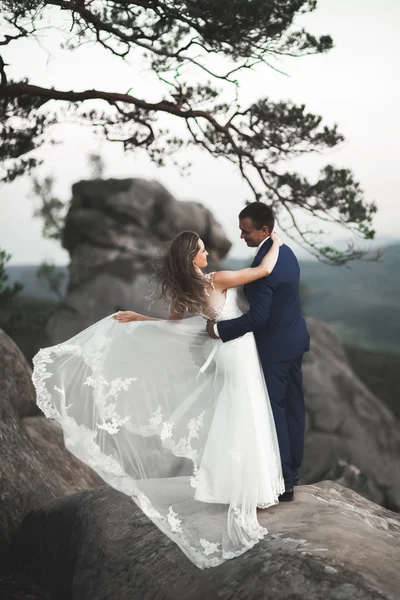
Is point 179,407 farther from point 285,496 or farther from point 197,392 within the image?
point 285,496

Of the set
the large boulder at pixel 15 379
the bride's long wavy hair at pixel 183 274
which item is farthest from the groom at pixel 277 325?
the large boulder at pixel 15 379

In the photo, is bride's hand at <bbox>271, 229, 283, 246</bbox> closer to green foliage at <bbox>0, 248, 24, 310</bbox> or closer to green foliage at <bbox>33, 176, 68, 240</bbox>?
green foliage at <bbox>0, 248, 24, 310</bbox>

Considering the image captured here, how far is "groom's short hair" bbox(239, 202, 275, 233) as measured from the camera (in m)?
4.90

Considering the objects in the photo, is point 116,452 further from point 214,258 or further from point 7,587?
point 214,258

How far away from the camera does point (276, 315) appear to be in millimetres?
4953

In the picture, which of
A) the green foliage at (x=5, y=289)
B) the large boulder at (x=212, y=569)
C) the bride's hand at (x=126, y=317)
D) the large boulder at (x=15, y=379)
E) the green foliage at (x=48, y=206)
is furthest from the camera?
the green foliage at (x=48, y=206)

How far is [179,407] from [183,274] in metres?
0.98

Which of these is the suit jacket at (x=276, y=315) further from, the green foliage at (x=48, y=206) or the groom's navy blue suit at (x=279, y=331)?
the green foliage at (x=48, y=206)

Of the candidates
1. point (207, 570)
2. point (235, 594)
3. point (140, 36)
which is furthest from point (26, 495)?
point (140, 36)

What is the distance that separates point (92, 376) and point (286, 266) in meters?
1.64

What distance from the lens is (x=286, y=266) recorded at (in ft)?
16.2

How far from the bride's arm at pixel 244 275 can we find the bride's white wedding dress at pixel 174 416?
0.09 meters

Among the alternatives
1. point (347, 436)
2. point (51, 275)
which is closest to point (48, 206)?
point (51, 275)

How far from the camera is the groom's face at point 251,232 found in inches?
195
